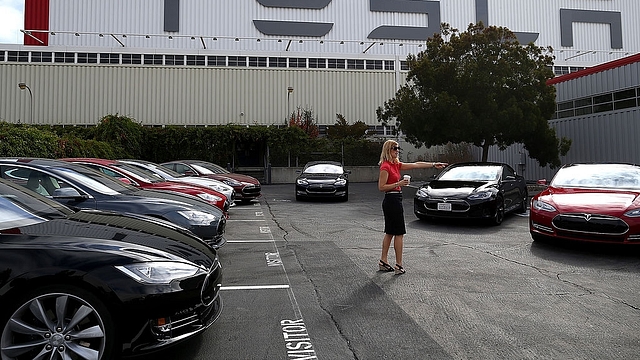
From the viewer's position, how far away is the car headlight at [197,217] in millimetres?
5470

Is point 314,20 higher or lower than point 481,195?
higher

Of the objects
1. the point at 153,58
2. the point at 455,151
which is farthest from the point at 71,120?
the point at 455,151

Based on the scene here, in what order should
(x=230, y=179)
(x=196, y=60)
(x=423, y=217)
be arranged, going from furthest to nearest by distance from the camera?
1. (x=196, y=60)
2. (x=230, y=179)
3. (x=423, y=217)

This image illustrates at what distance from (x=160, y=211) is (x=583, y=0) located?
159ft

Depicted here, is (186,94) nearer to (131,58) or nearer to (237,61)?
(237,61)

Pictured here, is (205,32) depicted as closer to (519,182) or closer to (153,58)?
(153,58)

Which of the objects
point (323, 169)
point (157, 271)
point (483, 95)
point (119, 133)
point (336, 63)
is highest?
point (336, 63)

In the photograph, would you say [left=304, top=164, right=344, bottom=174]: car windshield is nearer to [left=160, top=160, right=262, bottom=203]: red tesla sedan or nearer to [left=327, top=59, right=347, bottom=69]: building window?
[left=160, top=160, right=262, bottom=203]: red tesla sedan

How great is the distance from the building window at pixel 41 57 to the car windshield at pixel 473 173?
29.7m

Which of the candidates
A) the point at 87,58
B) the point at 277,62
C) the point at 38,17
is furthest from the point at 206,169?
the point at 38,17

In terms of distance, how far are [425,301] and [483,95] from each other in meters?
14.2

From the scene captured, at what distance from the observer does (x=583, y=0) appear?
1642 inches

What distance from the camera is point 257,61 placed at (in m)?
31.3

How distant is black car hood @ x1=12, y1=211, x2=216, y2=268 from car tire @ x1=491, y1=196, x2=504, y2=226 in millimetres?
7172
